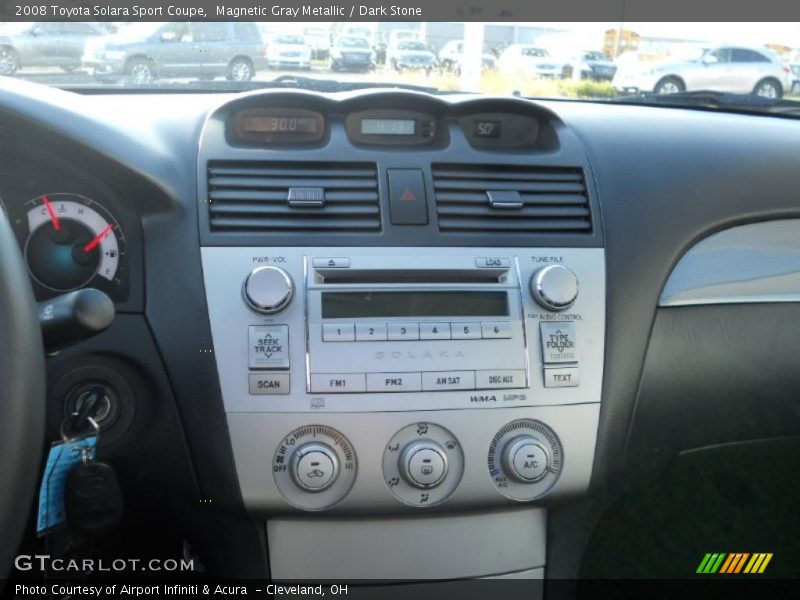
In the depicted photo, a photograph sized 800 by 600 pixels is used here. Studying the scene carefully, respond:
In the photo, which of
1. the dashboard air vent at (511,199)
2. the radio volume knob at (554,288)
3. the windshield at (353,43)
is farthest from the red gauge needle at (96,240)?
the radio volume knob at (554,288)

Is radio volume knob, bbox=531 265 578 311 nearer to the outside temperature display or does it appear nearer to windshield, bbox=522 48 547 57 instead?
the outside temperature display

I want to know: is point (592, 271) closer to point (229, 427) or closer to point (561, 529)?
point (561, 529)

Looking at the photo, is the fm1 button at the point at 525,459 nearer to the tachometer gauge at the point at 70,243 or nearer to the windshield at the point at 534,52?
the tachometer gauge at the point at 70,243

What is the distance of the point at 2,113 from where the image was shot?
1.77 metres

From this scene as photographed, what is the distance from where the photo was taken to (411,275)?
2.03 metres

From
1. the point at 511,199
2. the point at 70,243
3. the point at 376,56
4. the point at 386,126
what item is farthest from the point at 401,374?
the point at 376,56

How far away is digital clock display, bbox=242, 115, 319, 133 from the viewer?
217 cm

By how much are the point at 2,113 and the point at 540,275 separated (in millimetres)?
1178

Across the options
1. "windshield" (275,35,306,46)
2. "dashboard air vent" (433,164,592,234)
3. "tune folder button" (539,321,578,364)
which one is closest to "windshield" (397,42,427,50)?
"windshield" (275,35,306,46)

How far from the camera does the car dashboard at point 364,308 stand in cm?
195

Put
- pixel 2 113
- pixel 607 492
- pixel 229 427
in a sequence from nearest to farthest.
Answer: pixel 2 113 → pixel 229 427 → pixel 607 492

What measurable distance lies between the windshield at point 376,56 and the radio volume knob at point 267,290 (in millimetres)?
680

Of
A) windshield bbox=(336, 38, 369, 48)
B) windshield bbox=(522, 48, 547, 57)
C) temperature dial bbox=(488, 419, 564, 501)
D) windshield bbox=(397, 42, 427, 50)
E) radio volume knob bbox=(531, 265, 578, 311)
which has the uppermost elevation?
windshield bbox=(336, 38, 369, 48)

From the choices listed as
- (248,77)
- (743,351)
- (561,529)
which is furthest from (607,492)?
(248,77)
